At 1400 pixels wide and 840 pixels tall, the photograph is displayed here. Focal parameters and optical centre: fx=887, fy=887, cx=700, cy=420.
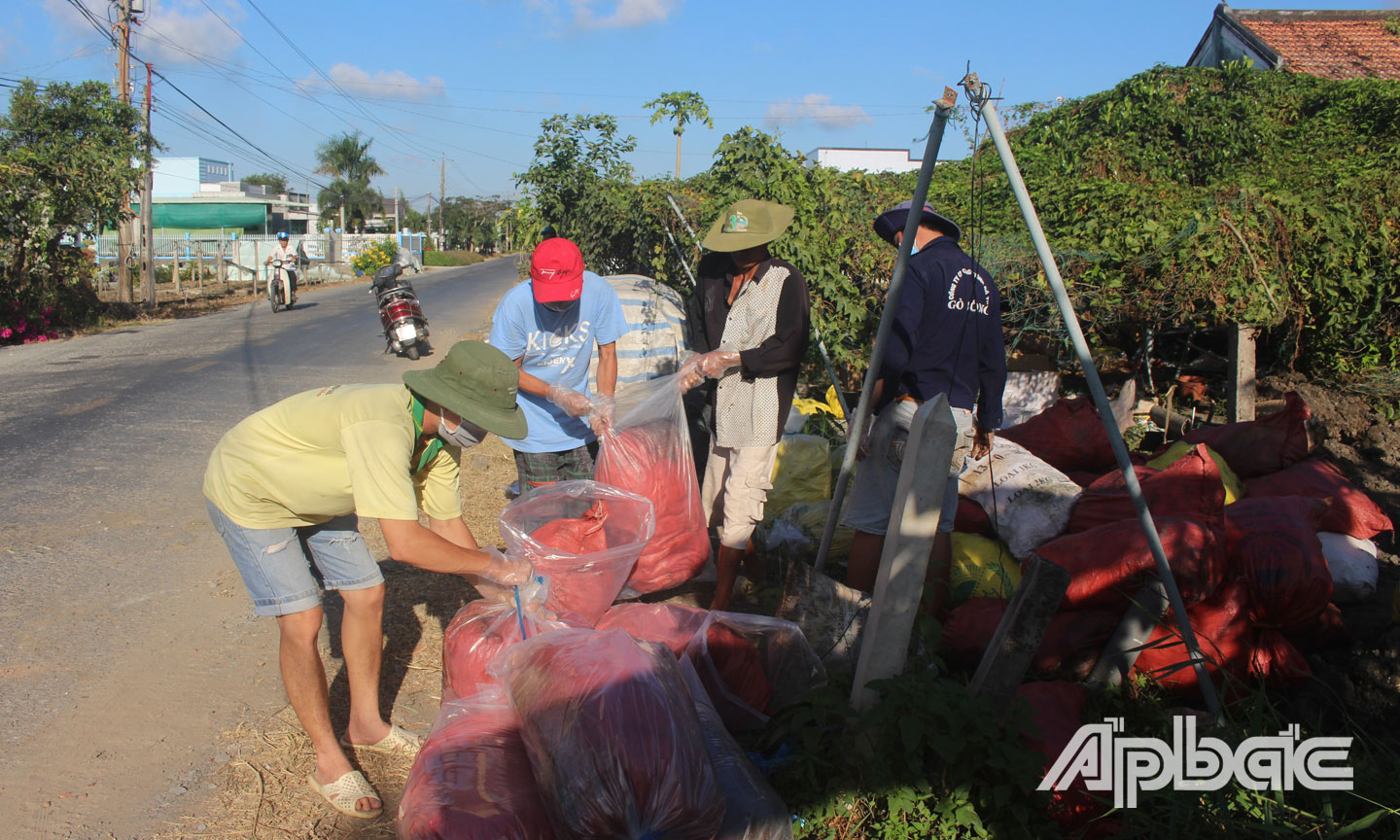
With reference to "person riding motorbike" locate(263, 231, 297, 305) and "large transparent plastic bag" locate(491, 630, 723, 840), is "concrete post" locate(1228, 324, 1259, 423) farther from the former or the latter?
"person riding motorbike" locate(263, 231, 297, 305)

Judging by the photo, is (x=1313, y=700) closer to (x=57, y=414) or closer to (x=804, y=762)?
(x=804, y=762)

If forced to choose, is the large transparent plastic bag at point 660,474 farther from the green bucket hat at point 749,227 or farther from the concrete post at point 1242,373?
the concrete post at point 1242,373

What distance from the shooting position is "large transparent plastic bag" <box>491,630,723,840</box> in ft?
6.21

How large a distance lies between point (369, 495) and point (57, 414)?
745 centimetres

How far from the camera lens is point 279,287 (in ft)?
60.8

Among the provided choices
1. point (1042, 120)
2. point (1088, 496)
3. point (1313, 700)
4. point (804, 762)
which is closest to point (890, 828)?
point (804, 762)

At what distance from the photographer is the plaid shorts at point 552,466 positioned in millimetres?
4020

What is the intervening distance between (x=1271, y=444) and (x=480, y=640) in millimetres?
3670

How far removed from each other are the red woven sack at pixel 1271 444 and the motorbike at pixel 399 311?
983 cm

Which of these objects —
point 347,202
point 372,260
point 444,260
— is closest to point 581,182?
point 372,260

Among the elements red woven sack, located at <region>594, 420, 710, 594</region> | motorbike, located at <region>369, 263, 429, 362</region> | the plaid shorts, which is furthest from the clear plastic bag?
motorbike, located at <region>369, 263, 429, 362</region>

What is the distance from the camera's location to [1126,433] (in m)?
5.54

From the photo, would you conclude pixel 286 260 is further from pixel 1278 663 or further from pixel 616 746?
pixel 1278 663
